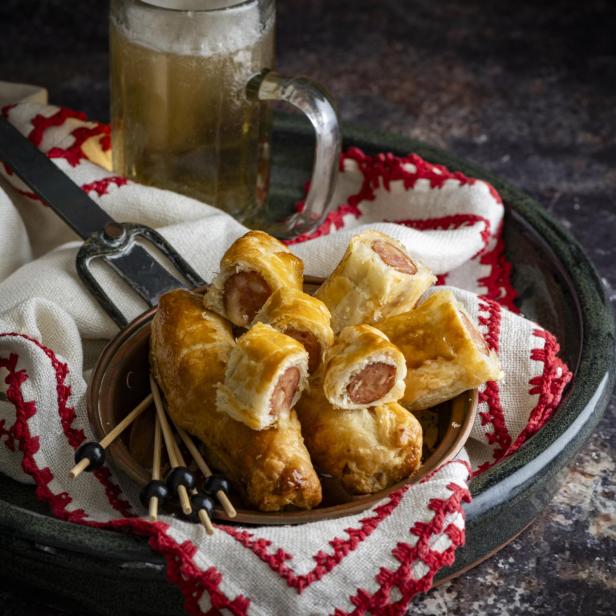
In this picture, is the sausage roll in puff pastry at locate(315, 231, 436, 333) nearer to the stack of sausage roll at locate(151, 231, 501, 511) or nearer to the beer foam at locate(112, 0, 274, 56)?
the stack of sausage roll at locate(151, 231, 501, 511)

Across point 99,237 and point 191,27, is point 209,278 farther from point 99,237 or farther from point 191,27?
point 191,27

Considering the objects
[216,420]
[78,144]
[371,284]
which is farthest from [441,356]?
[78,144]

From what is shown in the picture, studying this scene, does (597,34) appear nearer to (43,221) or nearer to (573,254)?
(573,254)

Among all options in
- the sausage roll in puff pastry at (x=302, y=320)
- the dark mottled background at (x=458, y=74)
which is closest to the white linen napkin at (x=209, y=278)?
the sausage roll in puff pastry at (x=302, y=320)

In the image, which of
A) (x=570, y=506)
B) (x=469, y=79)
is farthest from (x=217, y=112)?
(x=469, y=79)

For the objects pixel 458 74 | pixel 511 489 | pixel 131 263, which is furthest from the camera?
pixel 458 74

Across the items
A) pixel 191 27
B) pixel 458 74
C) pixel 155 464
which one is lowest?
pixel 458 74
